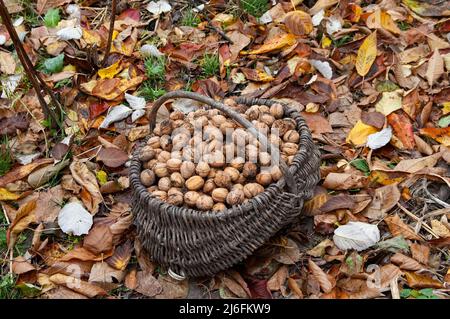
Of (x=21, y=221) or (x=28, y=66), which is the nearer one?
(x=21, y=221)

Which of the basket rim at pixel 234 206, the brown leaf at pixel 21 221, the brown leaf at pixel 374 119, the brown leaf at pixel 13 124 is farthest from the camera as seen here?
the brown leaf at pixel 13 124

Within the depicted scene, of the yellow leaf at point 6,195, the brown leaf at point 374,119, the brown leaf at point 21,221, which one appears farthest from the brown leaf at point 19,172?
the brown leaf at point 374,119

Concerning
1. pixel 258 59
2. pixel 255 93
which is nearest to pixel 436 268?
pixel 255 93

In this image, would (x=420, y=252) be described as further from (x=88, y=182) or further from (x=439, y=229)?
(x=88, y=182)

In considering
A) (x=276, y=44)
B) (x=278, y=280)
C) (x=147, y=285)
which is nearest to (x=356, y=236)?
(x=278, y=280)

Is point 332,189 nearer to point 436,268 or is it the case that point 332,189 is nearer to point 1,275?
point 436,268

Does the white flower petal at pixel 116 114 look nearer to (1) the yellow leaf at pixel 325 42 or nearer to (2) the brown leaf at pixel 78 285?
(2) the brown leaf at pixel 78 285

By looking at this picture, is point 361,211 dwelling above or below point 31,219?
below
